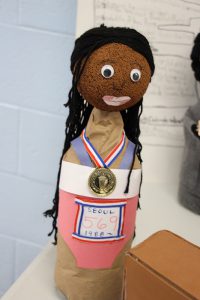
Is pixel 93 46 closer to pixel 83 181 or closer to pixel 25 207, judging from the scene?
pixel 83 181

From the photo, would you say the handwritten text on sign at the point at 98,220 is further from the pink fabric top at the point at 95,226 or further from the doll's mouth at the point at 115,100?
the doll's mouth at the point at 115,100

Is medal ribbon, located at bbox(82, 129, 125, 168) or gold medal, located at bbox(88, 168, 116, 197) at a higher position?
medal ribbon, located at bbox(82, 129, 125, 168)

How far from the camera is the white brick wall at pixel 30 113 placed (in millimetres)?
848

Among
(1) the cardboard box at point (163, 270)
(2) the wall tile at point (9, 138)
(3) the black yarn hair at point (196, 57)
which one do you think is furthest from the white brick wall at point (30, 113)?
(1) the cardboard box at point (163, 270)

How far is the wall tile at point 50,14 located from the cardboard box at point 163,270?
521mm

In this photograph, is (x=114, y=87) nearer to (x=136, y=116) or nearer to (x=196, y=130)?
(x=136, y=116)

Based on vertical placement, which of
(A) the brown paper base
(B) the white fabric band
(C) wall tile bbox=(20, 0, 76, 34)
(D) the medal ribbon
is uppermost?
(C) wall tile bbox=(20, 0, 76, 34)

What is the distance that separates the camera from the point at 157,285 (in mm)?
414

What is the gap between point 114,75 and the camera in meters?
0.47

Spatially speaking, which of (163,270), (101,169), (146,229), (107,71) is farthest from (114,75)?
(146,229)

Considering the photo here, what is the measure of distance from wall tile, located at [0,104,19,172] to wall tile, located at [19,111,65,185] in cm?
1

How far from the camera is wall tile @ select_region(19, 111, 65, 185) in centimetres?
93

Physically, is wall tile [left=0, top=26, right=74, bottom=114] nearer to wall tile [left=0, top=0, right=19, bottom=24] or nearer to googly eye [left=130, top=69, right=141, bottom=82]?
wall tile [left=0, top=0, right=19, bottom=24]

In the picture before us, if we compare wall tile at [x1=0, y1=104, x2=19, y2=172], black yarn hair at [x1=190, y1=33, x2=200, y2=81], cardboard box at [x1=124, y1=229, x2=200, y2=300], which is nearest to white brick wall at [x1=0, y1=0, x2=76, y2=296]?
wall tile at [x1=0, y1=104, x2=19, y2=172]
